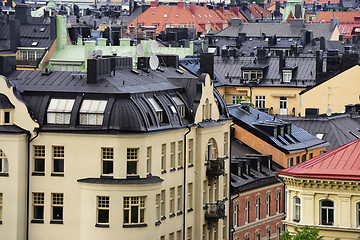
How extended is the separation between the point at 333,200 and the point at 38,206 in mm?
16429

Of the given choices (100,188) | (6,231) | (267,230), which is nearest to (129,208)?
(100,188)

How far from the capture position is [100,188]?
79.4m

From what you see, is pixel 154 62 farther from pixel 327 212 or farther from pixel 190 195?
pixel 327 212

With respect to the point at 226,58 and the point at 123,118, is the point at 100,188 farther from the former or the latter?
the point at 226,58

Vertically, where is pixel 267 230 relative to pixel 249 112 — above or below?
below

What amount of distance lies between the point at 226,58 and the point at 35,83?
71.7 meters

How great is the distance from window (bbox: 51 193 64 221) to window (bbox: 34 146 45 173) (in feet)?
5.12

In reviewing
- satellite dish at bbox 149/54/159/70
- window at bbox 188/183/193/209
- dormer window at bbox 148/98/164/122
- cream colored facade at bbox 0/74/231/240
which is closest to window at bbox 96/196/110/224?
cream colored facade at bbox 0/74/231/240

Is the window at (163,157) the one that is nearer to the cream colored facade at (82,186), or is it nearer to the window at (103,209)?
the cream colored facade at (82,186)

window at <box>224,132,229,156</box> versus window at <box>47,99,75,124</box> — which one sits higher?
window at <box>47,99,75,124</box>

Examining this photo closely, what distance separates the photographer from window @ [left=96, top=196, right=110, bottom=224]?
79.6 metres

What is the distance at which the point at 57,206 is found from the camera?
8150 centimetres

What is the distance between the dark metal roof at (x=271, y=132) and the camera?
107 metres

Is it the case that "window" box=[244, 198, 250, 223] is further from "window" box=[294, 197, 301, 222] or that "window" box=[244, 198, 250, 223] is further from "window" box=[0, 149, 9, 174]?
"window" box=[0, 149, 9, 174]
